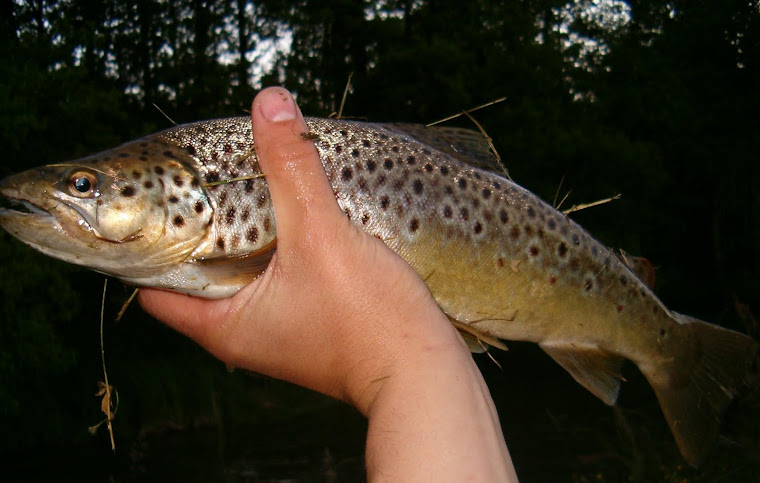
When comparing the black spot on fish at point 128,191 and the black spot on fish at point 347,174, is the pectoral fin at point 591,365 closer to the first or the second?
the black spot on fish at point 347,174

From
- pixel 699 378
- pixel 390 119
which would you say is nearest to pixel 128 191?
pixel 699 378

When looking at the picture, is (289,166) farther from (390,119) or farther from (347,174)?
(390,119)

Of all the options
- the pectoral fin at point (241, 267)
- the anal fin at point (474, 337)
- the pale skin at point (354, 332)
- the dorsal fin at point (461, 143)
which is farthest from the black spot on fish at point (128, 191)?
the anal fin at point (474, 337)

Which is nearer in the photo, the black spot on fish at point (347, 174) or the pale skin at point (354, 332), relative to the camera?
the pale skin at point (354, 332)

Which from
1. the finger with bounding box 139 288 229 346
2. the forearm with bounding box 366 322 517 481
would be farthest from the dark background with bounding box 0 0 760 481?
the forearm with bounding box 366 322 517 481

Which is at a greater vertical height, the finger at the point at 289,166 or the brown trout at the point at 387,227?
the finger at the point at 289,166

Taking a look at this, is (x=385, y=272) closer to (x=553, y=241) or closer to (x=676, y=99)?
(x=553, y=241)
